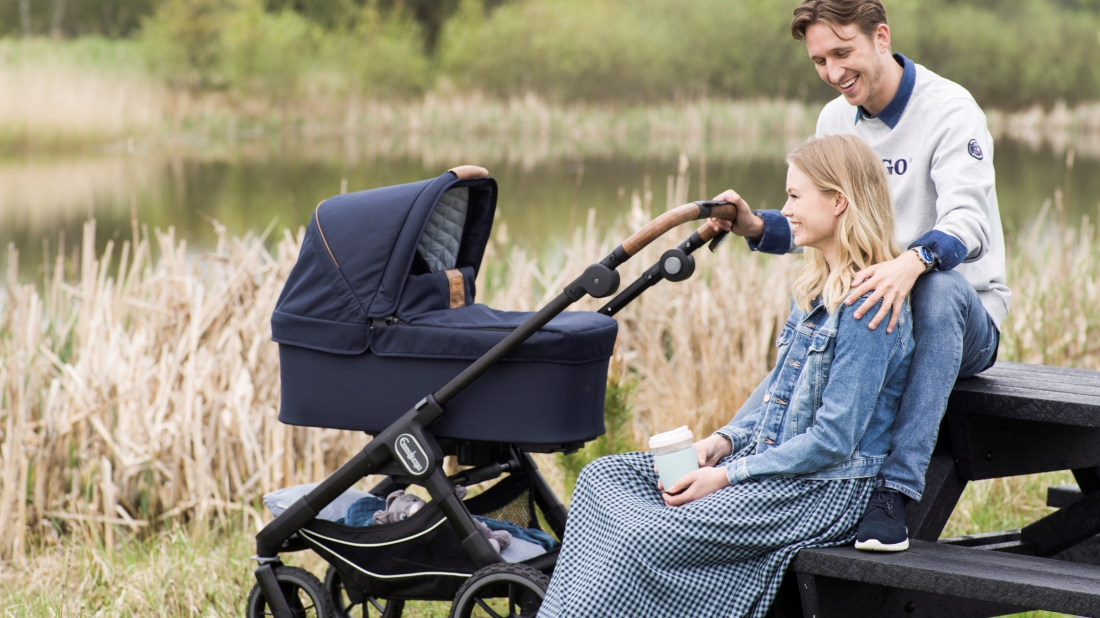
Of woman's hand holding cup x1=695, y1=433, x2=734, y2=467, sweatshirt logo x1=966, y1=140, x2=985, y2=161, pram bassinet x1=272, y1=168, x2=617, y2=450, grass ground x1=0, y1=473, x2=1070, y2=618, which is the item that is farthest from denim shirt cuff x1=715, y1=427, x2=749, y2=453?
grass ground x1=0, y1=473, x2=1070, y2=618

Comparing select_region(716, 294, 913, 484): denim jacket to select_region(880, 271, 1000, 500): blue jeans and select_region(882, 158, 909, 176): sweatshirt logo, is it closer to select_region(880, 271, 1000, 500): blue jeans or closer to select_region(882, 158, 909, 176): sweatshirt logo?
select_region(880, 271, 1000, 500): blue jeans

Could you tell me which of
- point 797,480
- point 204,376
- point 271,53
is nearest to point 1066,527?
point 797,480

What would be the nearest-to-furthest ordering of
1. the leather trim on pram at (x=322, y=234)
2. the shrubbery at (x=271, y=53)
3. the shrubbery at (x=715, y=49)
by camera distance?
the leather trim on pram at (x=322, y=234) → the shrubbery at (x=271, y=53) → the shrubbery at (x=715, y=49)

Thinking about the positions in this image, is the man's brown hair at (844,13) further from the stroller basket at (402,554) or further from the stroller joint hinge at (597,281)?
the stroller basket at (402,554)

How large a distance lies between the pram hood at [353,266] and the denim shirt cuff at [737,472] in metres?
0.75

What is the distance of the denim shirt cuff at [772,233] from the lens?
2.36 metres

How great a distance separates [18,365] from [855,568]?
3.01 m

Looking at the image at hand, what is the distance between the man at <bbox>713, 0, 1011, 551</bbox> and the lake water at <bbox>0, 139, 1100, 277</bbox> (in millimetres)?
7135

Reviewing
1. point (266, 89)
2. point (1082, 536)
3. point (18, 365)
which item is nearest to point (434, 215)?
point (1082, 536)

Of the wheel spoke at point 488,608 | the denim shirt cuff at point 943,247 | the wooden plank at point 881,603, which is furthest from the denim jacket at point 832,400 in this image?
the wheel spoke at point 488,608

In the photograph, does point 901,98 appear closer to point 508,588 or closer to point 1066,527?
point 1066,527

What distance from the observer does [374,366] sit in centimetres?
218

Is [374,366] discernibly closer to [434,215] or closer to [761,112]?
[434,215]

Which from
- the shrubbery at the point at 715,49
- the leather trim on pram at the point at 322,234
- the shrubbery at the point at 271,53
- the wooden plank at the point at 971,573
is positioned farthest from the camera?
the shrubbery at the point at 715,49
